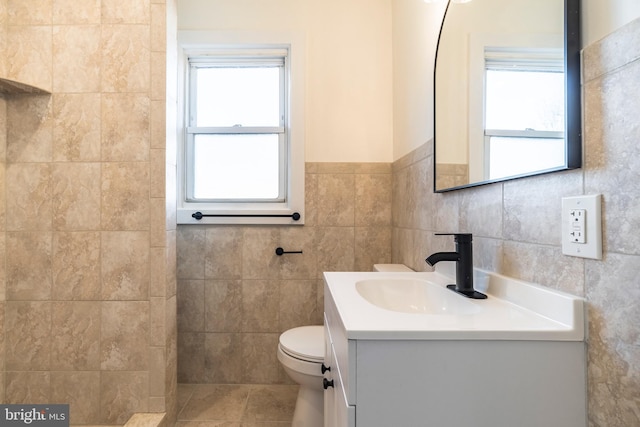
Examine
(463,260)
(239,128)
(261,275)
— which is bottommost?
(261,275)

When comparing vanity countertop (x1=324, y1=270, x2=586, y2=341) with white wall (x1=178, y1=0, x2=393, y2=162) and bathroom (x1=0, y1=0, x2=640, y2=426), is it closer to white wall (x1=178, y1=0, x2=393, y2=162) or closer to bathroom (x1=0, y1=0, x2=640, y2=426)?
bathroom (x1=0, y1=0, x2=640, y2=426)

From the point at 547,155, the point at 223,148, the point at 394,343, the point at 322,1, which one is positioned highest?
the point at 322,1

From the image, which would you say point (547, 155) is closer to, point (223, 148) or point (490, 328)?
point (490, 328)

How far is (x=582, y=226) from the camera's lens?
2.09ft

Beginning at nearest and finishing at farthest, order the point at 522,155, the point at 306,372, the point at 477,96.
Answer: the point at 522,155
the point at 477,96
the point at 306,372

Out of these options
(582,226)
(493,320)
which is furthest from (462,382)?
(582,226)

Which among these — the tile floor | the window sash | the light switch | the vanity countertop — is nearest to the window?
the light switch

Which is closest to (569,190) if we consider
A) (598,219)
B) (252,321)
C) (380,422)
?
(598,219)

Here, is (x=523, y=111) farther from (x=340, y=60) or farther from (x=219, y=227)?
(x=219, y=227)

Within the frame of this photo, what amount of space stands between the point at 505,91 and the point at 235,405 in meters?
1.97

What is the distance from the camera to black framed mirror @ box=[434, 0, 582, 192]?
68cm

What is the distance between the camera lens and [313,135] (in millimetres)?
2115

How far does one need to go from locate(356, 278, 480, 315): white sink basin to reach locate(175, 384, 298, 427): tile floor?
3.52 ft

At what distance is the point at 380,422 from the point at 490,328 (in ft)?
0.90
